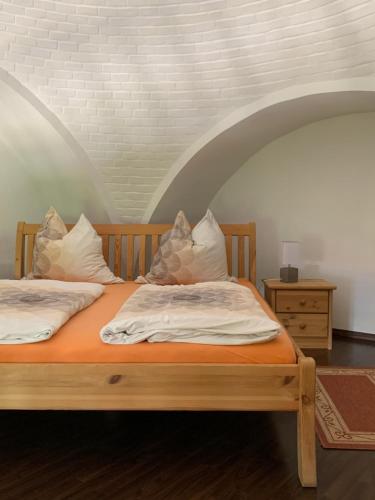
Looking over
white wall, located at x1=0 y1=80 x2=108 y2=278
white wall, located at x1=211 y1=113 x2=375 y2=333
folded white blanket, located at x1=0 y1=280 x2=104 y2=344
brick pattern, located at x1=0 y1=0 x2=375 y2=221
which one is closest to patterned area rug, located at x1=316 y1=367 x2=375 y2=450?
white wall, located at x1=211 y1=113 x2=375 y2=333

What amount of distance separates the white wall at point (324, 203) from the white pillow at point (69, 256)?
5.21 feet

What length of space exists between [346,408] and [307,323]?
1171mm

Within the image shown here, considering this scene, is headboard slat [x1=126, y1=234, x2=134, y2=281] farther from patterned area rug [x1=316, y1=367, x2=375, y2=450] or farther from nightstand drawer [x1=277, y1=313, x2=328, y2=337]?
patterned area rug [x1=316, y1=367, x2=375, y2=450]

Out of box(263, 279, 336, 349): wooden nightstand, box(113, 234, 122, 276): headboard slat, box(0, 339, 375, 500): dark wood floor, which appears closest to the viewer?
box(0, 339, 375, 500): dark wood floor

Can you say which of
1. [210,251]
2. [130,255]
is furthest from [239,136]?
[130,255]

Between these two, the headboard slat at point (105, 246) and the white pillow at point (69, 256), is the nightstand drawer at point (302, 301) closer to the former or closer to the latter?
the white pillow at point (69, 256)

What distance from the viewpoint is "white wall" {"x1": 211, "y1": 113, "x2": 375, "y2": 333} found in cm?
404

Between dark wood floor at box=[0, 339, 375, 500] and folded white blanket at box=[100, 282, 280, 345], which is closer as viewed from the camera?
dark wood floor at box=[0, 339, 375, 500]

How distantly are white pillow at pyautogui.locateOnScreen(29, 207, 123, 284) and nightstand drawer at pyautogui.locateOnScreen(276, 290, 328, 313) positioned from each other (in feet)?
4.08

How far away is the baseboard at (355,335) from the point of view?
400cm

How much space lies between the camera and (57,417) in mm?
2434

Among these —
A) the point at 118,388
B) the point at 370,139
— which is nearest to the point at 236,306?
the point at 118,388

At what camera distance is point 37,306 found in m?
2.32

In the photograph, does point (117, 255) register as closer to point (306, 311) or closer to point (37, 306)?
point (306, 311)
